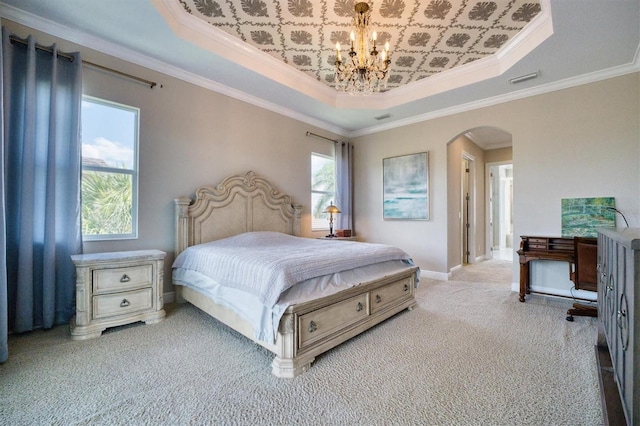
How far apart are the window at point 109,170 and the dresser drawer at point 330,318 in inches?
90.7

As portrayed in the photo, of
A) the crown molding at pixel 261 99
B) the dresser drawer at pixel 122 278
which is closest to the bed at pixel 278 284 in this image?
the dresser drawer at pixel 122 278

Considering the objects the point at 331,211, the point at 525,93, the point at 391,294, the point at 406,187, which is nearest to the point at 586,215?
the point at 525,93

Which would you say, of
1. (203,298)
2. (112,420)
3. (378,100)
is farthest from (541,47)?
(112,420)

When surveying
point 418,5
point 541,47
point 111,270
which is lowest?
point 111,270

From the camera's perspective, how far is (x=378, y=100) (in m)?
4.52

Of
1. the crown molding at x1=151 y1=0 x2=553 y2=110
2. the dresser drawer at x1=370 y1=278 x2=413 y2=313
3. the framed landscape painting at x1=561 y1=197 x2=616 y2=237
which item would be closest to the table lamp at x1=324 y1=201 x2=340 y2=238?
the crown molding at x1=151 y1=0 x2=553 y2=110

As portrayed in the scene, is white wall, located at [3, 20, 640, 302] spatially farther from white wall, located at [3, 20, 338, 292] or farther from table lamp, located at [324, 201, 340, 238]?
table lamp, located at [324, 201, 340, 238]

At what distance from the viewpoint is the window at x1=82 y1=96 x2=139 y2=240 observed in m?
2.82

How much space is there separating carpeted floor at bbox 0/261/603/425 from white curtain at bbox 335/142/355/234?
293cm

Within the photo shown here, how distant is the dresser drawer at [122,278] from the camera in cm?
236

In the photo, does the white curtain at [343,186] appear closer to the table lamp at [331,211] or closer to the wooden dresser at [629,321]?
the table lamp at [331,211]

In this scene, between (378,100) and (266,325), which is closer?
(266,325)

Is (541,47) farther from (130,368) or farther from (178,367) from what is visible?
(130,368)

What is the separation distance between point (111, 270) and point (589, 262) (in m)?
4.51
